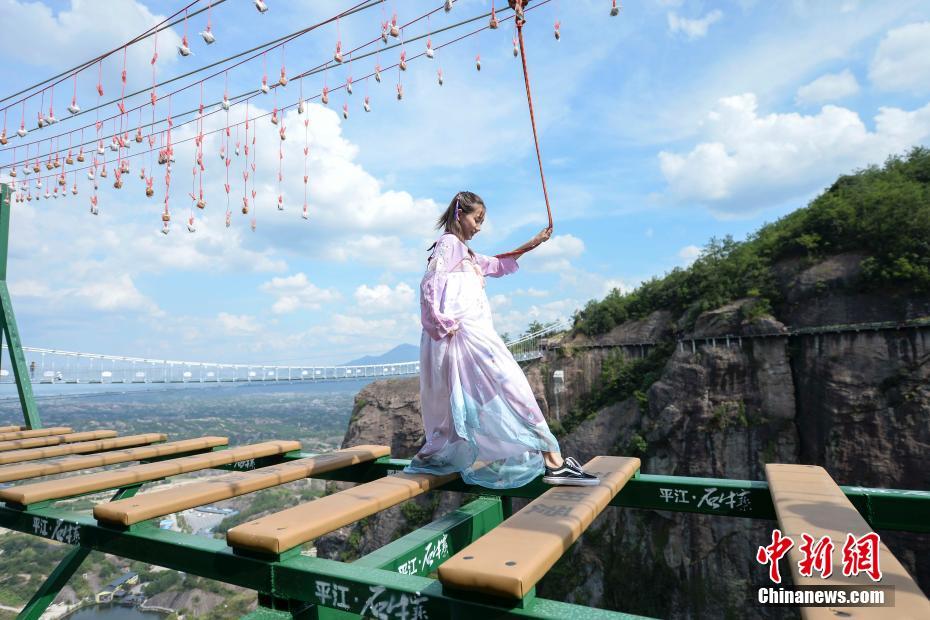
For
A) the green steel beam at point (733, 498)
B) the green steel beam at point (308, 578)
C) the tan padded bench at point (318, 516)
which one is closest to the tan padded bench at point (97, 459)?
the green steel beam at point (308, 578)

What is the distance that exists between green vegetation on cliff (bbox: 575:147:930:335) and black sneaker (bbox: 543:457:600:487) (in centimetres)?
1730

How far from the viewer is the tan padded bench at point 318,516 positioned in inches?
63.7

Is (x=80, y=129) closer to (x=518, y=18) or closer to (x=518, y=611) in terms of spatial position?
(x=518, y=18)

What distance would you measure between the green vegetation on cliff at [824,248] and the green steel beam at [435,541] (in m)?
17.5

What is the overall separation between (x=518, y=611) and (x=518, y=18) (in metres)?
2.73

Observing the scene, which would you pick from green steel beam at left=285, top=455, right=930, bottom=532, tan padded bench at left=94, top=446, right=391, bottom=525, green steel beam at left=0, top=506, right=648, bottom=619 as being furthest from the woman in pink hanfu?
green steel beam at left=0, top=506, right=648, bottom=619

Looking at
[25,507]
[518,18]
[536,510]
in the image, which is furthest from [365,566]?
[518,18]

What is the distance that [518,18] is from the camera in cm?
280

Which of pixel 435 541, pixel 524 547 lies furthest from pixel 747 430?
pixel 524 547

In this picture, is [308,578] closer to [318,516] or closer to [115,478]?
[318,516]

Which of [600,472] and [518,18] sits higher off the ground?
[518,18]

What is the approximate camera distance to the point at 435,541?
2.05m

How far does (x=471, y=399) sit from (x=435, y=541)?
28.4 inches

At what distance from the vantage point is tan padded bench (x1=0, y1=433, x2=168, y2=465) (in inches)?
136
